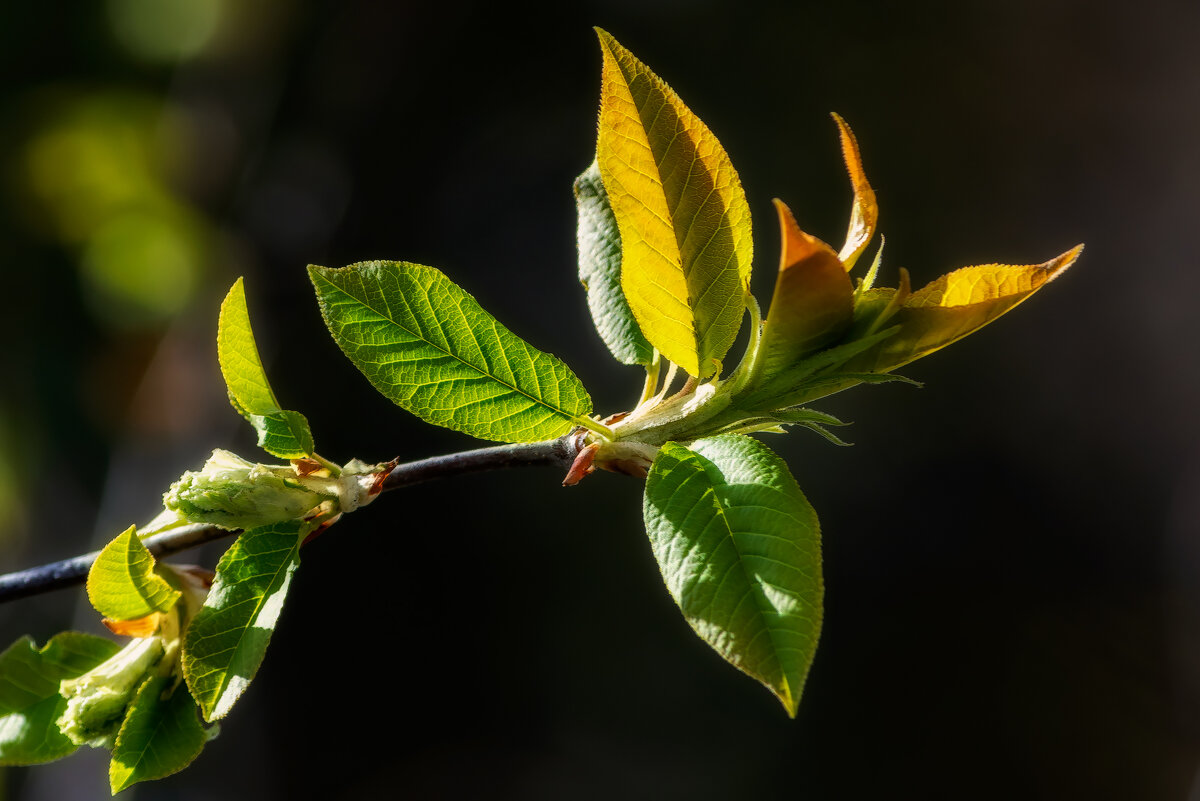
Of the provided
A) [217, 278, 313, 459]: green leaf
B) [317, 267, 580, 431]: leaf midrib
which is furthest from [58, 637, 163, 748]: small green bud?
[317, 267, 580, 431]: leaf midrib

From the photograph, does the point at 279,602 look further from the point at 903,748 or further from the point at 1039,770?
the point at 1039,770

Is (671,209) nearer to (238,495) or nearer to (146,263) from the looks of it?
(238,495)

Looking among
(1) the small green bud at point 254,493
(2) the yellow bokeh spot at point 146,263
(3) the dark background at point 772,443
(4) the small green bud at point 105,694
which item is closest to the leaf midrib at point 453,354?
(1) the small green bud at point 254,493

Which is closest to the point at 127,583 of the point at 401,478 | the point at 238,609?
the point at 238,609

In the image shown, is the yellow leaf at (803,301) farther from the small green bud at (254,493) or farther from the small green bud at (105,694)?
the small green bud at (105,694)

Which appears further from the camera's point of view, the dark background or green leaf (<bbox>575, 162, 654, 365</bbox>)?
the dark background

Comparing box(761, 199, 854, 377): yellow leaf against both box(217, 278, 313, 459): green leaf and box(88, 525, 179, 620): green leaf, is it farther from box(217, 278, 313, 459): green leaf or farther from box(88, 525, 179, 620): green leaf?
box(88, 525, 179, 620): green leaf

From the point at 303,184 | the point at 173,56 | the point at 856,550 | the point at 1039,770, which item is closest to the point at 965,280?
the point at 856,550
